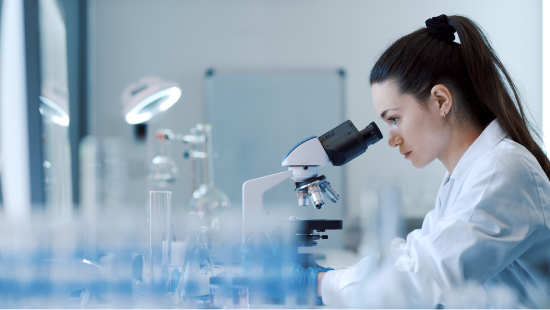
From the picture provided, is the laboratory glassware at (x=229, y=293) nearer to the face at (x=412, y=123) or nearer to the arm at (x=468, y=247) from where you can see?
the arm at (x=468, y=247)

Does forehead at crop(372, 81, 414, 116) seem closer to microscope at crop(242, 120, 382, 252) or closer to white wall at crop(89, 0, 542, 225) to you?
microscope at crop(242, 120, 382, 252)

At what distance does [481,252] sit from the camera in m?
0.77

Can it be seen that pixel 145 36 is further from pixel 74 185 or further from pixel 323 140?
pixel 323 140

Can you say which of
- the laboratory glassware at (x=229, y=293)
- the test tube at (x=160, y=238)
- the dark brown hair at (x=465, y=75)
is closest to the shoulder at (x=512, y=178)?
the dark brown hair at (x=465, y=75)

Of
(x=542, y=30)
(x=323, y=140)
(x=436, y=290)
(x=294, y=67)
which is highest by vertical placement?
(x=542, y=30)

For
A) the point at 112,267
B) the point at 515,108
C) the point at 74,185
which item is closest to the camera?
the point at 112,267

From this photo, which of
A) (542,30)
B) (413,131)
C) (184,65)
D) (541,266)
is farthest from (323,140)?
(542,30)

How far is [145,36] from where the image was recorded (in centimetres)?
326

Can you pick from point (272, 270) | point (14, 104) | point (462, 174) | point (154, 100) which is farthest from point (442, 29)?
point (14, 104)

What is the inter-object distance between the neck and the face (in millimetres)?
16

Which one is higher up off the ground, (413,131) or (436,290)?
(413,131)

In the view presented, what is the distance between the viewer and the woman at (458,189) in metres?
0.70

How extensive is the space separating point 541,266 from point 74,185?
3.07 meters

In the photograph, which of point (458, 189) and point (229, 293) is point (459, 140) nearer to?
point (458, 189)
